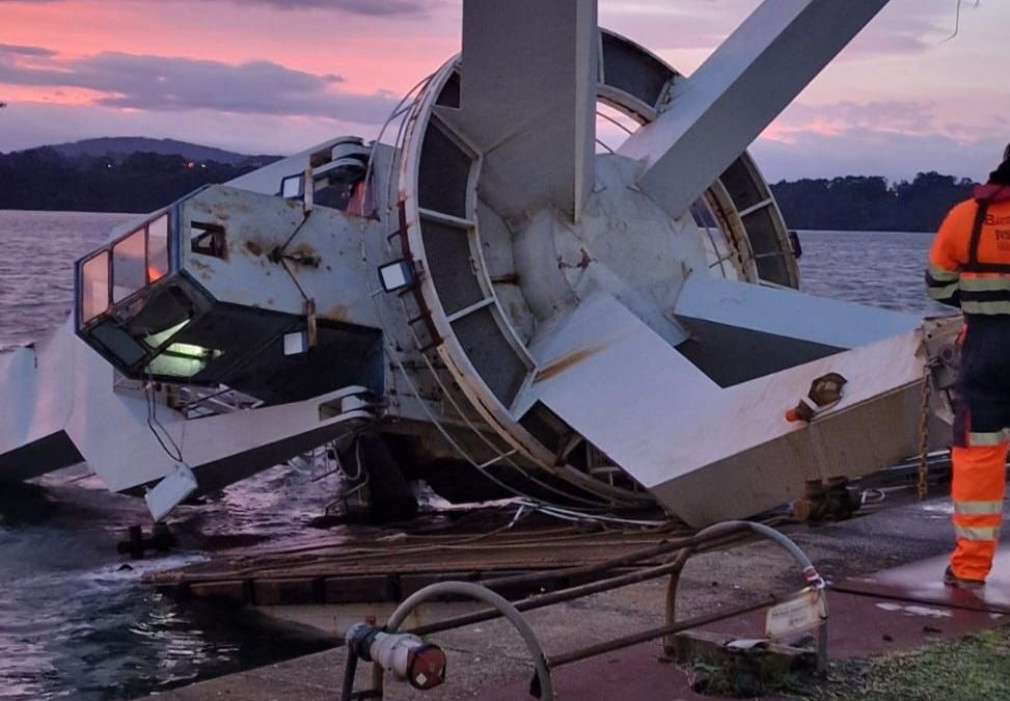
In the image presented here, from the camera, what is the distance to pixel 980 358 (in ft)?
21.8

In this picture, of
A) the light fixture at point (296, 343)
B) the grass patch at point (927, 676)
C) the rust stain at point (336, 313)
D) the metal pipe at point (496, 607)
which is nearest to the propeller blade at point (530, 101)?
the rust stain at point (336, 313)

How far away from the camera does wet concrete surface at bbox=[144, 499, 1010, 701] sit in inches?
205

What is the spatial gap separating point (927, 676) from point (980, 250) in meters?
2.13

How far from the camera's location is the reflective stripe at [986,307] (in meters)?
6.53

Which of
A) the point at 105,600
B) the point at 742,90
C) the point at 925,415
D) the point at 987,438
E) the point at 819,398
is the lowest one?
the point at 105,600

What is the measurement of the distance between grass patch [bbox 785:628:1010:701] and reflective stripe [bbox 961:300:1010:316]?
1.54 metres

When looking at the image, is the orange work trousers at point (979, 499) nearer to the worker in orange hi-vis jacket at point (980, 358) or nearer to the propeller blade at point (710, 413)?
the worker in orange hi-vis jacket at point (980, 358)

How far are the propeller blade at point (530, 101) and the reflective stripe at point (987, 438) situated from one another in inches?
196

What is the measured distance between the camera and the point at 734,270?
1423 centimetres

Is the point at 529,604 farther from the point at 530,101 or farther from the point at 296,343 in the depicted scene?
the point at 296,343

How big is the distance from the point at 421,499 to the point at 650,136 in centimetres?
471

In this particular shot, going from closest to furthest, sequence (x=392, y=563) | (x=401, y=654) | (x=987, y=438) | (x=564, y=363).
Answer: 1. (x=401, y=654)
2. (x=987, y=438)
3. (x=392, y=563)
4. (x=564, y=363)

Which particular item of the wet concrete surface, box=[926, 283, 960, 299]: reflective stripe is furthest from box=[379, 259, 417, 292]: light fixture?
box=[926, 283, 960, 299]: reflective stripe

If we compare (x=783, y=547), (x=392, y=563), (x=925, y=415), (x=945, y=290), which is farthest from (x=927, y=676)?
(x=392, y=563)
